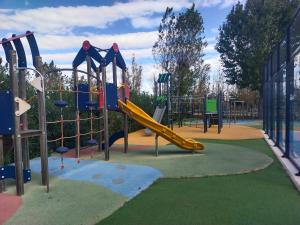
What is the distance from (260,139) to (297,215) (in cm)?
1023

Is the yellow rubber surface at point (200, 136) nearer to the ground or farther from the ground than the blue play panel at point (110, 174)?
nearer to the ground

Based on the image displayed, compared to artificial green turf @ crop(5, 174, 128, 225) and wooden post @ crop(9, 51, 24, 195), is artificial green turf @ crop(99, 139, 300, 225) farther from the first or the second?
wooden post @ crop(9, 51, 24, 195)

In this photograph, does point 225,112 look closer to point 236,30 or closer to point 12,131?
point 236,30

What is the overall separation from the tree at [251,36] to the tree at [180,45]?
4.46 metres

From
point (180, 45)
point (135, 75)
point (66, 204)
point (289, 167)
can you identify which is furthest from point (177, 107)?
point (66, 204)

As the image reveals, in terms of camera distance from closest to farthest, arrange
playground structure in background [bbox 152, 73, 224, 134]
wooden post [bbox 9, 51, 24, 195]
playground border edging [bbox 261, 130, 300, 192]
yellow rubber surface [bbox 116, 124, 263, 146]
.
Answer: wooden post [bbox 9, 51, 24, 195] → playground border edging [bbox 261, 130, 300, 192] → yellow rubber surface [bbox 116, 124, 263, 146] → playground structure in background [bbox 152, 73, 224, 134]

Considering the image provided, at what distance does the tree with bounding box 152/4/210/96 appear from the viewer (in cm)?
2712

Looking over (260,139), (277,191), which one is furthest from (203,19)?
(277,191)

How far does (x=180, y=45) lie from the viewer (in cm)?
2709

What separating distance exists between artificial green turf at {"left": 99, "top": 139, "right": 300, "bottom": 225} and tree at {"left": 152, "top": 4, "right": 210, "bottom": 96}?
20.2 m

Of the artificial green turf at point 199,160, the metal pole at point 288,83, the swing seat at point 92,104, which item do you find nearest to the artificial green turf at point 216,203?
the artificial green turf at point 199,160

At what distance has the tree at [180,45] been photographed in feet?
89.0

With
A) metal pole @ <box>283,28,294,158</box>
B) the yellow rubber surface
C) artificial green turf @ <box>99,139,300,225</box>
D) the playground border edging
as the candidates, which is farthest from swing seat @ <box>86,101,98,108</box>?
the playground border edging

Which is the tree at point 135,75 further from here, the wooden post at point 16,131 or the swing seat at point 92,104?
the wooden post at point 16,131
